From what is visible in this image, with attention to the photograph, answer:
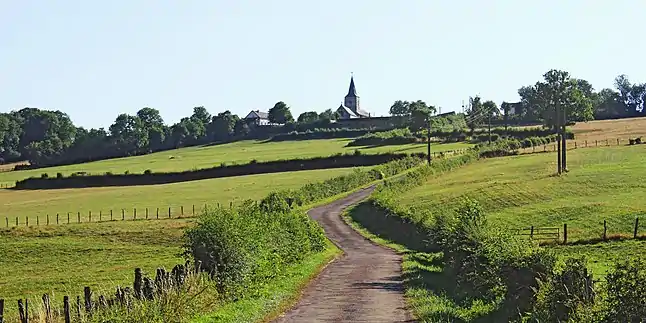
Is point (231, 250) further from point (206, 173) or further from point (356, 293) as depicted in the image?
point (206, 173)

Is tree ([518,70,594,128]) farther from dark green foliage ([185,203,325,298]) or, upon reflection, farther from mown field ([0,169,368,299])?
dark green foliage ([185,203,325,298])

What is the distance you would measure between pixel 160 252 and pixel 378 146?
121984mm

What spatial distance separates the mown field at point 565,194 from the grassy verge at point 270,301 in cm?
1156

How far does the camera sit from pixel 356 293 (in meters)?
29.1

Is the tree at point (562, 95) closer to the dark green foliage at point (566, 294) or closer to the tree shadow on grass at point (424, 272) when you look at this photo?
the tree shadow on grass at point (424, 272)

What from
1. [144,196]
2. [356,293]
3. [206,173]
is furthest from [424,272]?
[206,173]

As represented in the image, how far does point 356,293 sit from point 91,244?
3762cm

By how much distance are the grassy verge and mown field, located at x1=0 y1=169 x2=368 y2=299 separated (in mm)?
5199

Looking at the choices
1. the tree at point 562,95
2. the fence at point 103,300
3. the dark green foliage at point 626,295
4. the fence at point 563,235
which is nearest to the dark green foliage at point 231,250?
the fence at point 103,300

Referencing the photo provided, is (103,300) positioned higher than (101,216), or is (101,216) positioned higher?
(103,300)

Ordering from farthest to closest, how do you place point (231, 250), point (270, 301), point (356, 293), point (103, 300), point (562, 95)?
1. point (562, 95)
2. point (356, 293)
3. point (270, 301)
4. point (231, 250)
5. point (103, 300)

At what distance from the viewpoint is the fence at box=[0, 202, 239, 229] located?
79938mm

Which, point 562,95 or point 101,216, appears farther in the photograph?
point 562,95

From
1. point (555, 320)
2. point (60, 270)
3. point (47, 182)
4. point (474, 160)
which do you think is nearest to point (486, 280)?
point (555, 320)
